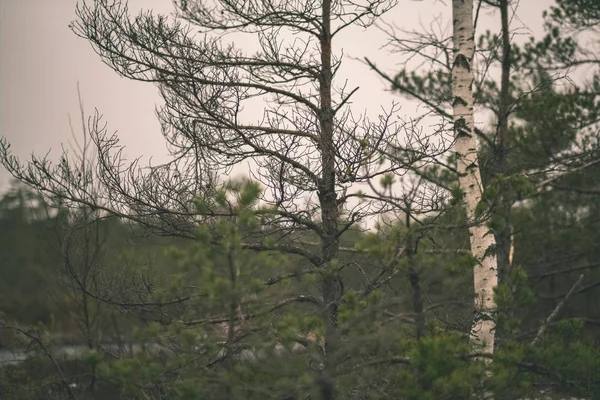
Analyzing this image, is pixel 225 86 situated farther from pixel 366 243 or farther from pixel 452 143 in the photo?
pixel 366 243

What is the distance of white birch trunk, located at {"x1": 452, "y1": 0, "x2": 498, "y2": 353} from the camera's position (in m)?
6.89

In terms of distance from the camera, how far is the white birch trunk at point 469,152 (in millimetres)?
6893

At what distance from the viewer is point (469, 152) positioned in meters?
7.04

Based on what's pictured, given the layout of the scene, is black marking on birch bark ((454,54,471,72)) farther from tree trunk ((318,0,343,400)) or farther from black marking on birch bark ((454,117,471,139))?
tree trunk ((318,0,343,400))

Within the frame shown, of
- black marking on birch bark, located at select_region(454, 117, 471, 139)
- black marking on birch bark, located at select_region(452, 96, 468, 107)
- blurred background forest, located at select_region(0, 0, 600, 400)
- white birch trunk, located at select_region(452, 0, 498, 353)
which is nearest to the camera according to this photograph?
blurred background forest, located at select_region(0, 0, 600, 400)

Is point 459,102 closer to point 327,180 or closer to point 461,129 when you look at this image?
point 461,129

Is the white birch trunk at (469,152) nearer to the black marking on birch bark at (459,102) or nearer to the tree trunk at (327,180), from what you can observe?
the black marking on birch bark at (459,102)

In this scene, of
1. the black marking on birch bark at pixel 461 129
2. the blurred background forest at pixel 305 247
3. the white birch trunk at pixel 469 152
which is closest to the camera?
the blurred background forest at pixel 305 247

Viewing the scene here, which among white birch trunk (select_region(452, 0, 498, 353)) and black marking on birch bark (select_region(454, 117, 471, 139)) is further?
black marking on birch bark (select_region(454, 117, 471, 139))

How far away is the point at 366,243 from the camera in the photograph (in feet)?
15.2

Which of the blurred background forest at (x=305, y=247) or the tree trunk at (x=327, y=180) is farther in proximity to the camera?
the tree trunk at (x=327, y=180)

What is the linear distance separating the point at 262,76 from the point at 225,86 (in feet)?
2.01

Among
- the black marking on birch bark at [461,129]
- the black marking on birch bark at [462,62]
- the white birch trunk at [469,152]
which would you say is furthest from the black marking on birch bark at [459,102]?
the black marking on birch bark at [462,62]

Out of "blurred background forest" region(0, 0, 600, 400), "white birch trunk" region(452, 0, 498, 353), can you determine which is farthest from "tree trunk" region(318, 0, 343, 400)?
"white birch trunk" region(452, 0, 498, 353)
